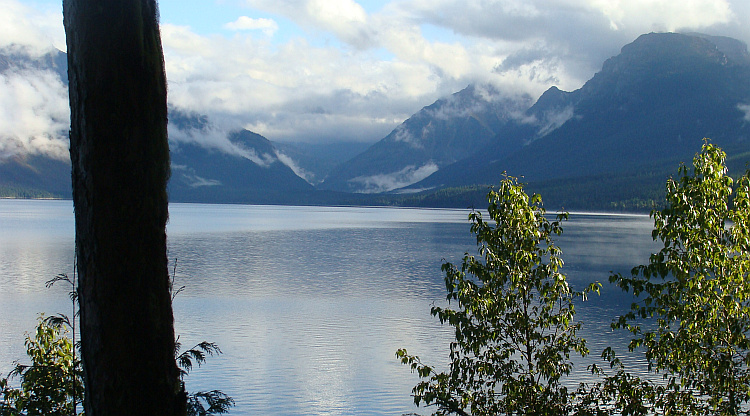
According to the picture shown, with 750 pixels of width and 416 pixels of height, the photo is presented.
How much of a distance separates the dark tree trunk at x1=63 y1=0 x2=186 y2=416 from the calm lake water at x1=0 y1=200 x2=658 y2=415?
20.3 meters

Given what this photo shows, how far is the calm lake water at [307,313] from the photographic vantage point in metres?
26.0

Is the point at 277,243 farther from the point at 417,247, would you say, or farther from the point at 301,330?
the point at 301,330

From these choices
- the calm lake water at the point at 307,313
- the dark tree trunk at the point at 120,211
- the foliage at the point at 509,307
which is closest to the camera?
the dark tree trunk at the point at 120,211

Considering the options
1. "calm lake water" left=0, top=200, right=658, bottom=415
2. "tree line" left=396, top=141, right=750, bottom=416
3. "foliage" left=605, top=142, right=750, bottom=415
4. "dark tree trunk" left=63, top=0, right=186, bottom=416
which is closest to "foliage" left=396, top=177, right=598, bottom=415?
"tree line" left=396, top=141, right=750, bottom=416

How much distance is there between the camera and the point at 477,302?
12.5 meters

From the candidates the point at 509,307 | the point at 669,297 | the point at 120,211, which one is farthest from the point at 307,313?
the point at 120,211

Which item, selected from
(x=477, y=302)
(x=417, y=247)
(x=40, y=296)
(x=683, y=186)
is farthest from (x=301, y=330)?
(x=417, y=247)

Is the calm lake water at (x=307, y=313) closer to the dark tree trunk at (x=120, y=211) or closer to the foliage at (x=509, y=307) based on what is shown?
the foliage at (x=509, y=307)

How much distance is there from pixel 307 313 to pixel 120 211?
38.3 metres

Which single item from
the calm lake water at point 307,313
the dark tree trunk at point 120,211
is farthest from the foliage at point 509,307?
the calm lake water at point 307,313

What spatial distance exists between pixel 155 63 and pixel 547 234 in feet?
33.8

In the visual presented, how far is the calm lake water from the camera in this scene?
26.0 m

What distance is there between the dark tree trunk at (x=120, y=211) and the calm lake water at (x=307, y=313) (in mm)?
20255

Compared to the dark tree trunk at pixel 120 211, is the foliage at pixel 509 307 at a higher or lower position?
lower
